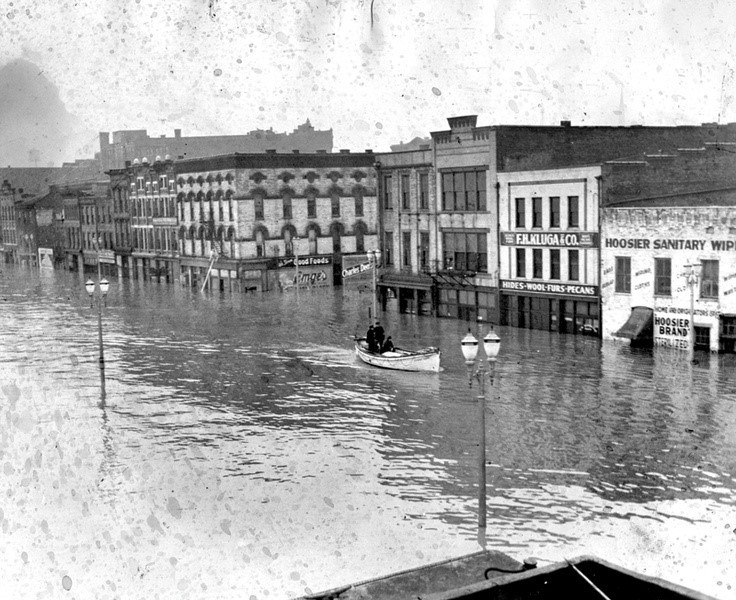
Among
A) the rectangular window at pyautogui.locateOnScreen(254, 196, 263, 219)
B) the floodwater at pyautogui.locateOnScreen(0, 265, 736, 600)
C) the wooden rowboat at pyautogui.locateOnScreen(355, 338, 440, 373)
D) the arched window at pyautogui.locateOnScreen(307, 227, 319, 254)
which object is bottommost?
the floodwater at pyautogui.locateOnScreen(0, 265, 736, 600)

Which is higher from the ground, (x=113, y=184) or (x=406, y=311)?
(x=113, y=184)

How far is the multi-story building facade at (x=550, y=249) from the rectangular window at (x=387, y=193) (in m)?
11.6

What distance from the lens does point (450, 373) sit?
37.9 metres

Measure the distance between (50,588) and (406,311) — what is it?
4318 centimetres

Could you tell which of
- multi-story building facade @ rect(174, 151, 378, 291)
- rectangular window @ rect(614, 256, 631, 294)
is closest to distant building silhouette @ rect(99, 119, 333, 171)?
multi-story building facade @ rect(174, 151, 378, 291)

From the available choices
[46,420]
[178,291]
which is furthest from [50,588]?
[178,291]

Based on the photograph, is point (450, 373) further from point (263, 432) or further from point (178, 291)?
point (178, 291)

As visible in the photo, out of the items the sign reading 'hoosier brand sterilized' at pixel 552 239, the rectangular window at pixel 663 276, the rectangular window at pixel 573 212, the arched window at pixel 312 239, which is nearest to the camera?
the rectangular window at pixel 663 276

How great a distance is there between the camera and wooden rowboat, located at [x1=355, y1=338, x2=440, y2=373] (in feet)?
122

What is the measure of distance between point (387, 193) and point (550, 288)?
16.7 meters

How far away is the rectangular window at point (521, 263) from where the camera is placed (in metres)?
50.0

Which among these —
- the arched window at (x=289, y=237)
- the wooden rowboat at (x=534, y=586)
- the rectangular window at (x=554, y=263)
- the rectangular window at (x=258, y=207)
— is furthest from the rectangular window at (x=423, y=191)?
the wooden rowboat at (x=534, y=586)

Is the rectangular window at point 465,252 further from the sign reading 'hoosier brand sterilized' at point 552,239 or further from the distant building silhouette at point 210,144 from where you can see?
the distant building silhouette at point 210,144

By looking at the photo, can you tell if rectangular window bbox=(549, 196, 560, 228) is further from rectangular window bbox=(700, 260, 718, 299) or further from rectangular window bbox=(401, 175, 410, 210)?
rectangular window bbox=(401, 175, 410, 210)
